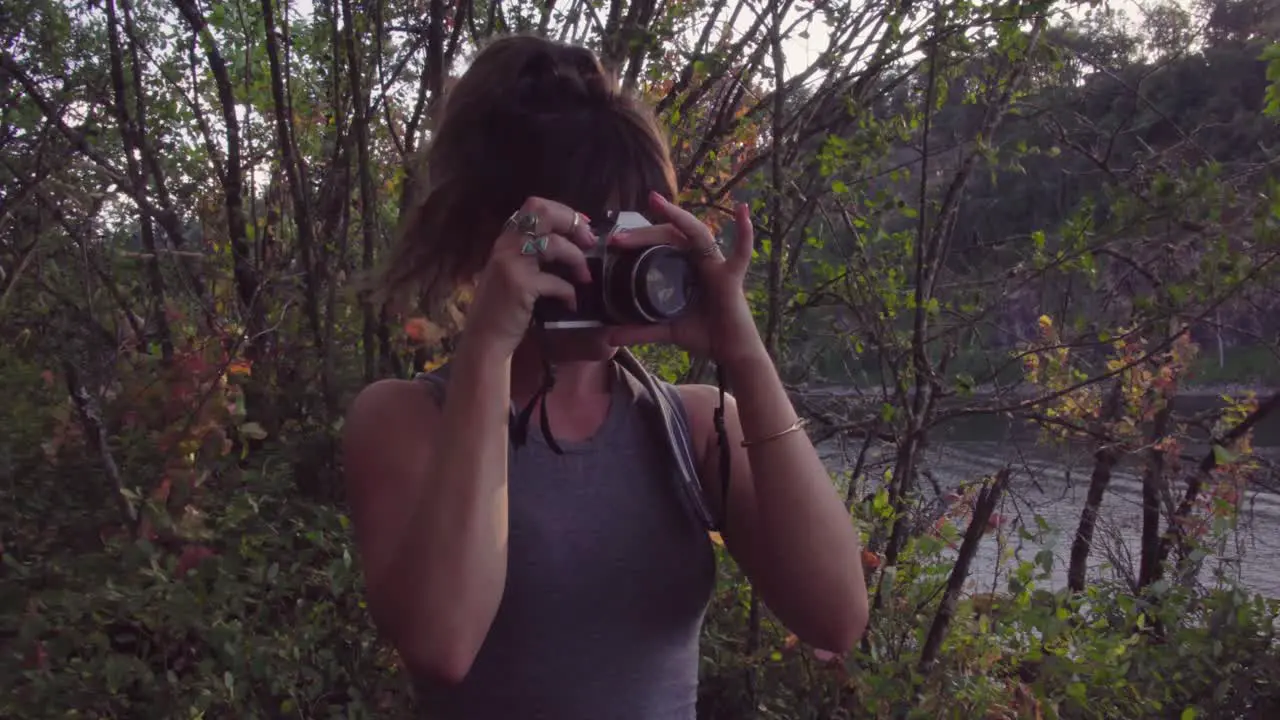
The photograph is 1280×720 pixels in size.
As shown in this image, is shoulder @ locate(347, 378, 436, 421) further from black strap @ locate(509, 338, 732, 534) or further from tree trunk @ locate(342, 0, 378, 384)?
tree trunk @ locate(342, 0, 378, 384)

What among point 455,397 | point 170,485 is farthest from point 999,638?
point 170,485

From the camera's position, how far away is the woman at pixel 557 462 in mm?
823

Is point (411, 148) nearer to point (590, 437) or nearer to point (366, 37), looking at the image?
point (366, 37)

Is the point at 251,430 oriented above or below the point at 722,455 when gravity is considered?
below

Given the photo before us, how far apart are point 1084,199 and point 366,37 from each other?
208cm

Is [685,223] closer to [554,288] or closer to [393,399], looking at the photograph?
[554,288]

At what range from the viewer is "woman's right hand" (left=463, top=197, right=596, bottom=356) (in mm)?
867

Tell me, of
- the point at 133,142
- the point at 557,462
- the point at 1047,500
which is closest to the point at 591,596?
the point at 557,462

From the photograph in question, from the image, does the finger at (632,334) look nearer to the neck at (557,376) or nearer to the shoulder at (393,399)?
the neck at (557,376)

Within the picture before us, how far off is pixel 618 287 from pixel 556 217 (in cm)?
9

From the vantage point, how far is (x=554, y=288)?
888 mm

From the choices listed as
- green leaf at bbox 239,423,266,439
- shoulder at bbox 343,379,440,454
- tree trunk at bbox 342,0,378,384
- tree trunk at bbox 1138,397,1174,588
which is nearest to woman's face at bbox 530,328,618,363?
shoulder at bbox 343,379,440,454

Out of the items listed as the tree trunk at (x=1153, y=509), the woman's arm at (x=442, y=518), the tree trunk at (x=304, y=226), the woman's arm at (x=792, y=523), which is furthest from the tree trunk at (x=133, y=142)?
the tree trunk at (x=1153, y=509)

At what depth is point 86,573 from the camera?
7.53 feet
